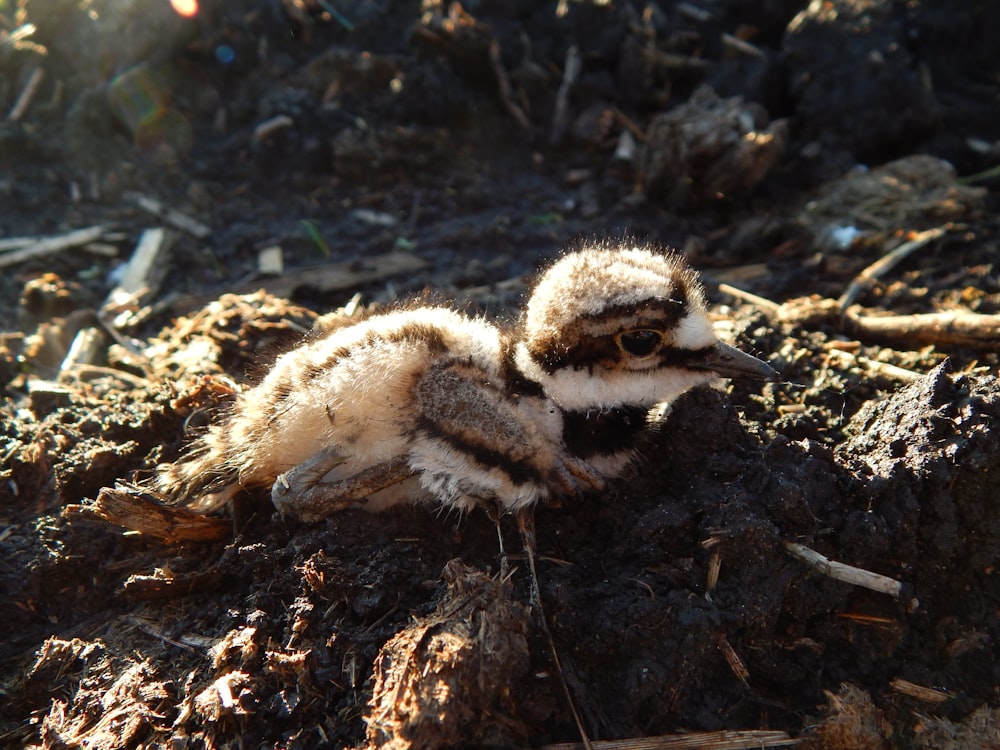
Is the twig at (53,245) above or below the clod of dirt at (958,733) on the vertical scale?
above

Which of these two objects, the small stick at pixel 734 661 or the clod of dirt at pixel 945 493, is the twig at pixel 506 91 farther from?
the small stick at pixel 734 661

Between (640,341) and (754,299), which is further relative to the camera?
(754,299)

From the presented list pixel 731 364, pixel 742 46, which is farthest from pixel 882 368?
pixel 742 46

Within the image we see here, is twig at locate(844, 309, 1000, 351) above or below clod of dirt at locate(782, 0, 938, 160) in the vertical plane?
below

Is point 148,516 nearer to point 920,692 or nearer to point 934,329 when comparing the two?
point 920,692

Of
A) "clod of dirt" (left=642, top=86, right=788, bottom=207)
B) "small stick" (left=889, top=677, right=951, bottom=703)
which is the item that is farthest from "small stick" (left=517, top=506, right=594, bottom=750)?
"clod of dirt" (left=642, top=86, right=788, bottom=207)

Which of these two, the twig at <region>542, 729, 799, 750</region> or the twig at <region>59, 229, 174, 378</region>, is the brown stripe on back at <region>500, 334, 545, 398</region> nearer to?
the twig at <region>542, 729, 799, 750</region>

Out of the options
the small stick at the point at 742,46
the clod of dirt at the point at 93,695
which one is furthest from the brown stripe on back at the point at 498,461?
the small stick at the point at 742,46
